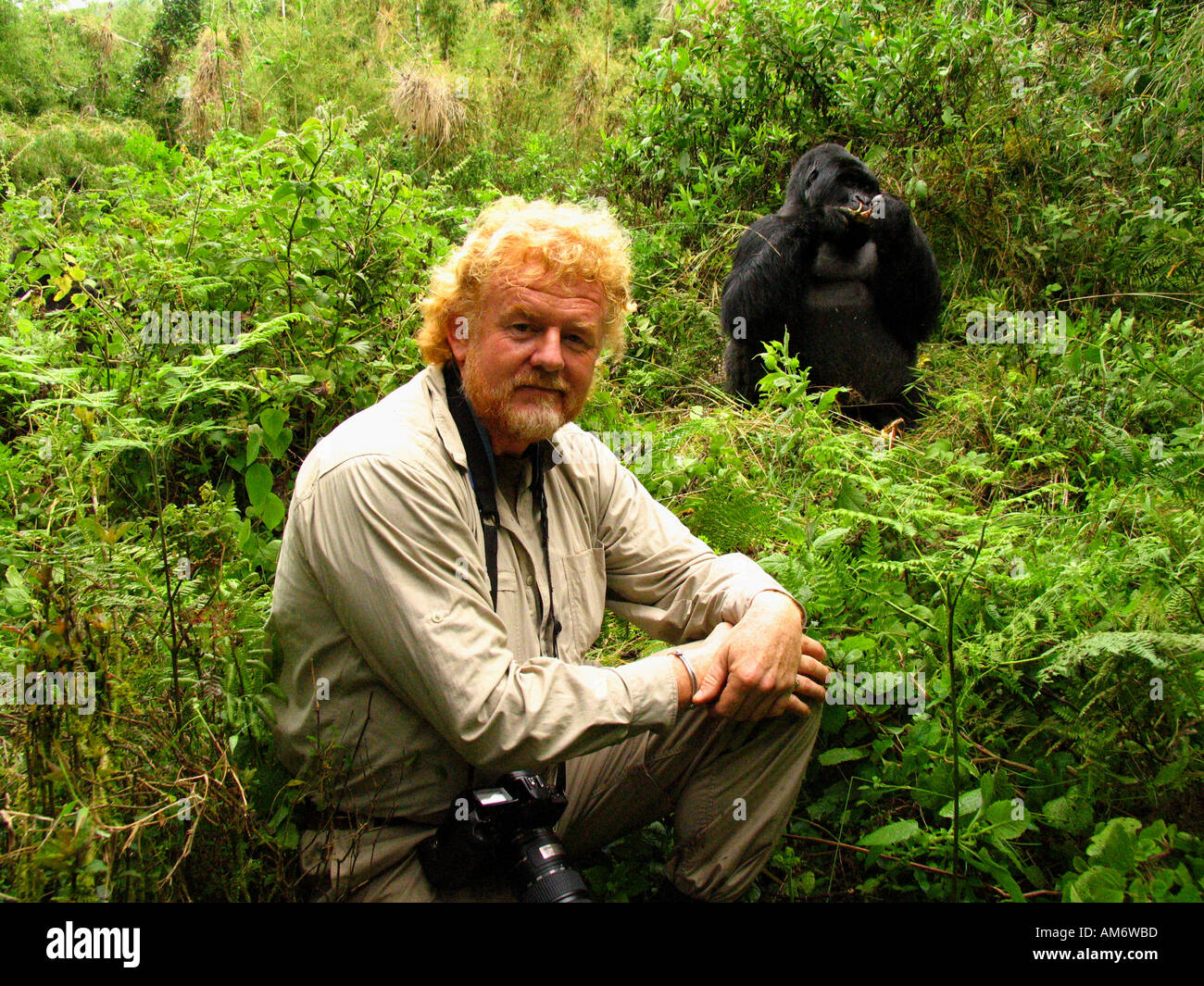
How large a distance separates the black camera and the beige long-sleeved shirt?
57 mm

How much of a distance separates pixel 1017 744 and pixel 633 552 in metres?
0.99

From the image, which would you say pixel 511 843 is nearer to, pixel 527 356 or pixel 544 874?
pixel 544 874

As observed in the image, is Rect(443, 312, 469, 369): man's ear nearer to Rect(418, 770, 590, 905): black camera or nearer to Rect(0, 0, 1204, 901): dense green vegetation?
Rect(0, 0, 1204, 901): dense green vegetation

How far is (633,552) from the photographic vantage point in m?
2.19

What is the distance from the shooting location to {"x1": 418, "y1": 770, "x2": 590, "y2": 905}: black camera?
160 cm

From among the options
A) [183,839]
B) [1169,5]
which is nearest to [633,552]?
[183,839]

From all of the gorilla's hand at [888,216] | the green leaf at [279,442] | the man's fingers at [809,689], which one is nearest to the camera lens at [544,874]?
the man's fingers at [809,689]

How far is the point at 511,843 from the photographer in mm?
1661

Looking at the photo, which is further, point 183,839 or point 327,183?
point 327,183

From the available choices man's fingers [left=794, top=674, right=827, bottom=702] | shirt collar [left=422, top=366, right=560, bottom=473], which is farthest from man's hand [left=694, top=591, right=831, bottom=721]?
shirt collar [left=422, top=366, right=560, bottom=473]

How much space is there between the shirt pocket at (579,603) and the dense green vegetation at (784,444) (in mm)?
510

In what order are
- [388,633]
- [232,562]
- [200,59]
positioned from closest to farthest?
[388,633], [232,562], [200,59]

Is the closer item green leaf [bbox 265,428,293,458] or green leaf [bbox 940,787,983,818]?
green leaf [bbox 940,787,983,818]
